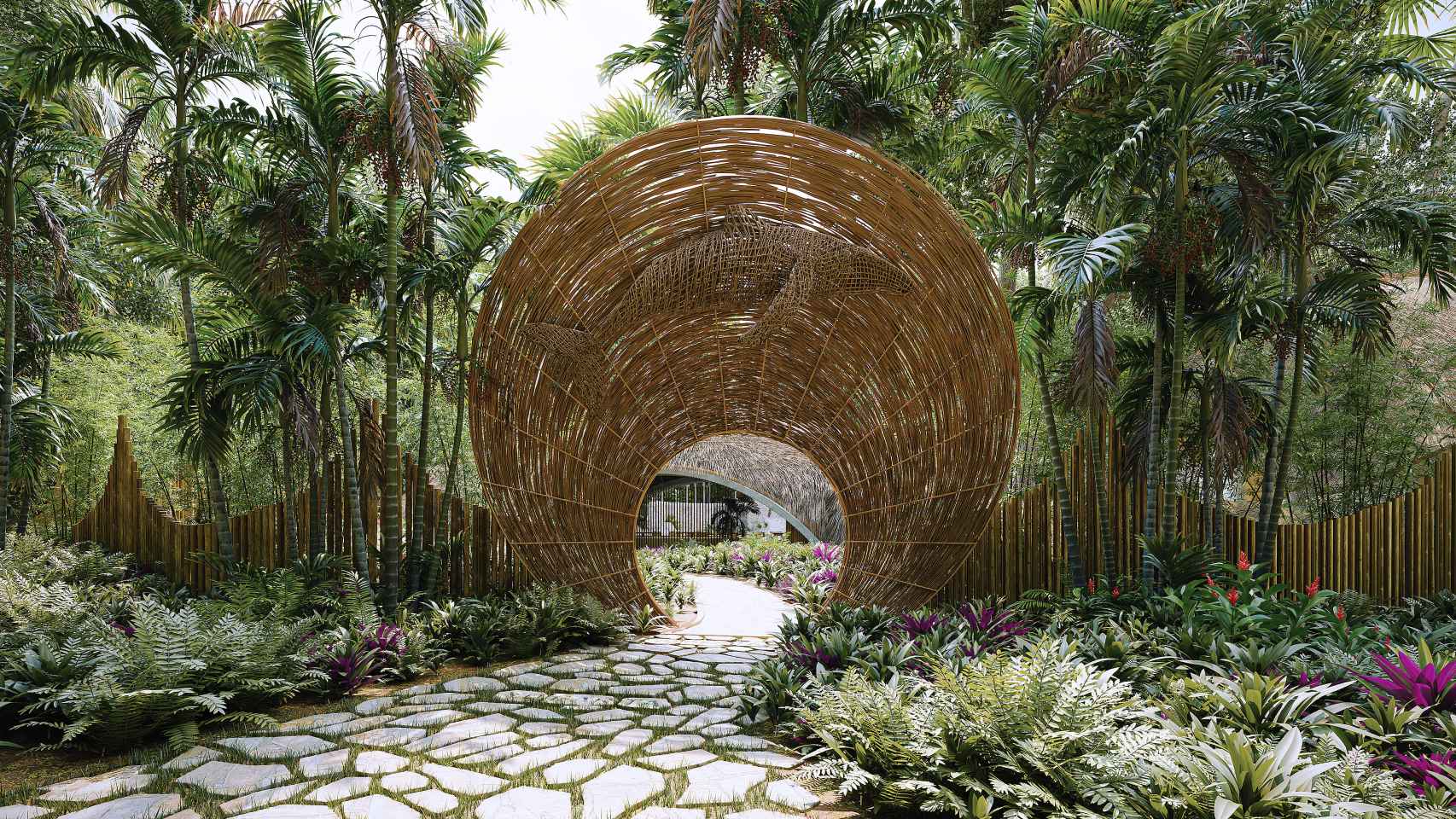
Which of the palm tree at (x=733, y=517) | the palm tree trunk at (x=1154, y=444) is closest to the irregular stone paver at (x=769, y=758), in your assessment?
the palm tree trunk at (x=1154, y=444)

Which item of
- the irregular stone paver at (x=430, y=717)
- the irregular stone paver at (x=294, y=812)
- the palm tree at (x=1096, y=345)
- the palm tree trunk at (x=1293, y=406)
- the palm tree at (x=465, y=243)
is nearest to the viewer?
the irregular stone paver at (x=294, y=812)

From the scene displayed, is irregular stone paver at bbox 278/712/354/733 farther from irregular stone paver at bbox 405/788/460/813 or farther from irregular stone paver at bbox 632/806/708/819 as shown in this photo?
irregular stone paver at bbox 632/806/708/819

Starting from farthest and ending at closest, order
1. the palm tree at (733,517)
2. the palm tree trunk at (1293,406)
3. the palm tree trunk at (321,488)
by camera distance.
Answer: the palm tree at (733,517) < the palm tree trunk at (321,488) < the palm tree trunk at (1293,406)

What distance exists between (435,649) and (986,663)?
3701mm

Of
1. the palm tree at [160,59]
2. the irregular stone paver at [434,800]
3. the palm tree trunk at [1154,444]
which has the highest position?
the palm tree at [160,59]

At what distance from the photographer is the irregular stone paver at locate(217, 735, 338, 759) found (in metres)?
3.33

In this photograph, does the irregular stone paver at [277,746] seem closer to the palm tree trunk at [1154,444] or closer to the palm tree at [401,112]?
the palm tree at [401,112]

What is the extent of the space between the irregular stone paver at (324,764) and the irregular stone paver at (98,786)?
538 millimetres

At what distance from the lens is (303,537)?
24.2 feet

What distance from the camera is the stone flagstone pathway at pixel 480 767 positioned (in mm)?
2758

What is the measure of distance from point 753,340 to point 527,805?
3.71 metres

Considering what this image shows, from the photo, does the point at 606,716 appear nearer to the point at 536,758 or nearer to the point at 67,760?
the point at 536,758

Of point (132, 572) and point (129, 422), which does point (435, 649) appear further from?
point (129, 422)

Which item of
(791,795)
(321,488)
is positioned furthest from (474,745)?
(321,488)
